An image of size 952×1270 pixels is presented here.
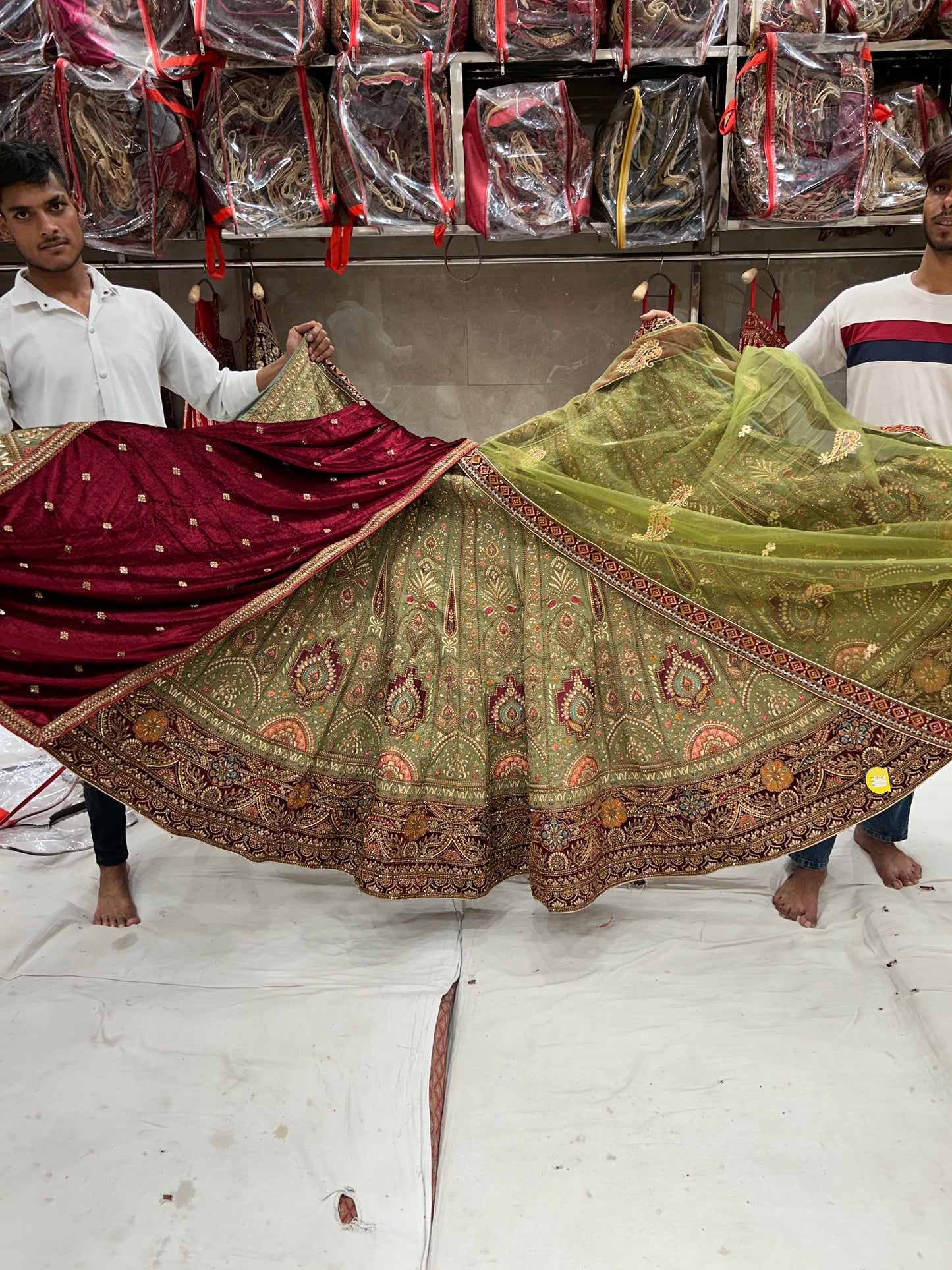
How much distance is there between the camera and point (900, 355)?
6.14 ft

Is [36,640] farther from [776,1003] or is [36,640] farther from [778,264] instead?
[778,264]

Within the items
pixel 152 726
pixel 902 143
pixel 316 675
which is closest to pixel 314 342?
pixel 316 675

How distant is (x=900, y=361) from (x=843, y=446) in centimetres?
46

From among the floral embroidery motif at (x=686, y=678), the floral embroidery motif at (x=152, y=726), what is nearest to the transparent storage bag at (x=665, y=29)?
the floral embroidery motif at (x=686, y=678)

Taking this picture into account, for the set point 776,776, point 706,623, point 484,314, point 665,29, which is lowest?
point 776,776

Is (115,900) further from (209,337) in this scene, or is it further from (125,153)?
(125,153)

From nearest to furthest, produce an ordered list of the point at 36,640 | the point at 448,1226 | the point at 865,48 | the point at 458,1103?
the point at 448,1226
the point at 458,1103
the point at 36,640
the point at 865,48

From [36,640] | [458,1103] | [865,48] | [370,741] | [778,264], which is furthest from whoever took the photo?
[778,264]

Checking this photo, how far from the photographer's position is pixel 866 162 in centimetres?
266

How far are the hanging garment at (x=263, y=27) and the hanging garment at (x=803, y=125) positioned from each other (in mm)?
1304

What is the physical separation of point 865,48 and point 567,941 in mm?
2729

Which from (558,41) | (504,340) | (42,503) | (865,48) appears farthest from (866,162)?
(42,503)

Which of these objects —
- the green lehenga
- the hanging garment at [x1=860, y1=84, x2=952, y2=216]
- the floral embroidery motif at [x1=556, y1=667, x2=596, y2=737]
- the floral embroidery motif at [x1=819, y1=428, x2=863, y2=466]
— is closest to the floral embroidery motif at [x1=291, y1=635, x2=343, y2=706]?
→ the green lehenga

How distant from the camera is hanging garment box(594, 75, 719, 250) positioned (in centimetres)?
266
